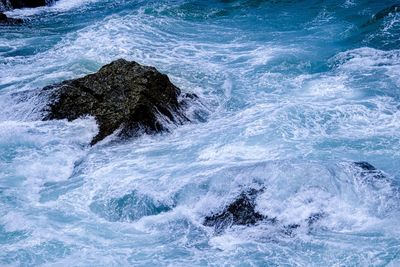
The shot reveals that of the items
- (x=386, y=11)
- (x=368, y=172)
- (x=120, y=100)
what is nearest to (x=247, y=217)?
(x=368, y=172)

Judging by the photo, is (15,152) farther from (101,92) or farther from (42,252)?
(42,252)

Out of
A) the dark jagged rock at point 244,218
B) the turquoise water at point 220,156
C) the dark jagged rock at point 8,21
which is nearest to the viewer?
the turquoise water at point 220,156

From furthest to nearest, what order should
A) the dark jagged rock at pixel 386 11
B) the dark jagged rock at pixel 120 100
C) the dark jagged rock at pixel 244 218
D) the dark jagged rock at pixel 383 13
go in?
1. the dark jagged rock at pixel 386 11
2. the dark jagged rock at pixel 383 13
3. the dark jagged rock at pixel 120 100
4. the dark jagged rock at pixel 244 218

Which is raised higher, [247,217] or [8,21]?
[8,21]

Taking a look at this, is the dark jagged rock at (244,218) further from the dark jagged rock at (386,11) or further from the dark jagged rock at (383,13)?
the dark jagged rock at (386,11)

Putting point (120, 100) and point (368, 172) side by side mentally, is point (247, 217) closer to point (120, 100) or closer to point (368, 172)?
point (368, 172)

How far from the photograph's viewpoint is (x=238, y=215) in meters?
7.01

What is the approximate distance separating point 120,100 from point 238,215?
363 cm

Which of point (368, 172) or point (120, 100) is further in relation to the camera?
point (120, 100)

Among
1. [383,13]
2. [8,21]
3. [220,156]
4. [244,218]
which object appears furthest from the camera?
[8,21]

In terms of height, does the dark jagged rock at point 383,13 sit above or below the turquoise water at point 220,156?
above

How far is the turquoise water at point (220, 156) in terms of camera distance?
671 centimetres

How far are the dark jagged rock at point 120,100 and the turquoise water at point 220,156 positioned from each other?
0.82 ft

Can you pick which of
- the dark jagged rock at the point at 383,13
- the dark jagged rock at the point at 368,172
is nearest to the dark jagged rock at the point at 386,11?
the dark jagged rock at the point at 383,13
